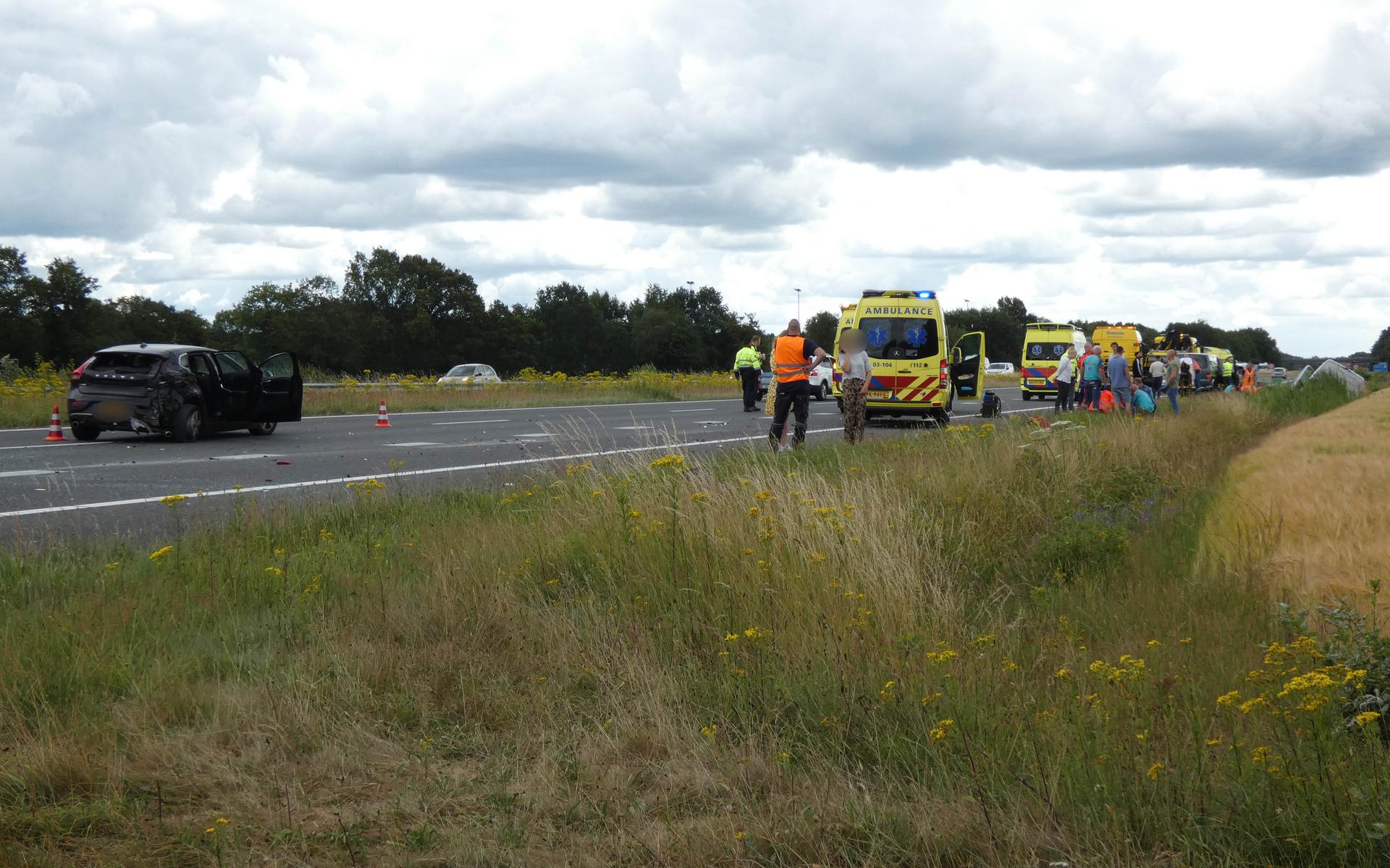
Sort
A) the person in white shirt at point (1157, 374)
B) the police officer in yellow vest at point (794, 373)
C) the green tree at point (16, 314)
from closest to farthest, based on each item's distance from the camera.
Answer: the police officer in yellow vest at point (794, 373)
the person in white shirt at point (1157, 374)
the green tree at point (16, 314)

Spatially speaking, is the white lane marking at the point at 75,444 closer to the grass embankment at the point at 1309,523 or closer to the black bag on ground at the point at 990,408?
the grass embankment at the point at 1309,523

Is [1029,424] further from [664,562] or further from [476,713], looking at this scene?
[476,713]

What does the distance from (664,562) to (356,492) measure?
152 inches

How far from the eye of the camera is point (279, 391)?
20219 mm

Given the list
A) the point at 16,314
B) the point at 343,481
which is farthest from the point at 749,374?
the point at 16,314

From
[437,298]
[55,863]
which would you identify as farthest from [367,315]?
[55,863]

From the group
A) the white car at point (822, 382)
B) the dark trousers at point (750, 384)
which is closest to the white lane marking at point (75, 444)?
the dark trousers at point (750, 384)

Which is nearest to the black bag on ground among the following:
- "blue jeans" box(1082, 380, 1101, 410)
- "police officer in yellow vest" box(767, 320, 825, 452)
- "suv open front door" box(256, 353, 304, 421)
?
"blue jeans" box(1082, 380, 1101, 410)

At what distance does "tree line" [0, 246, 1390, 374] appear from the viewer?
65812mm

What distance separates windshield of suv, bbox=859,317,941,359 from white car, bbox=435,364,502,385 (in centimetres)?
1839

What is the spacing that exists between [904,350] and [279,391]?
11934 millimetres

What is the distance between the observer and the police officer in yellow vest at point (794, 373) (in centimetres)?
1606

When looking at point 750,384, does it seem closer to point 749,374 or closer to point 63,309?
point 749,374

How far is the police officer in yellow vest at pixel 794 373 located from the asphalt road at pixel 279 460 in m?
0.75
